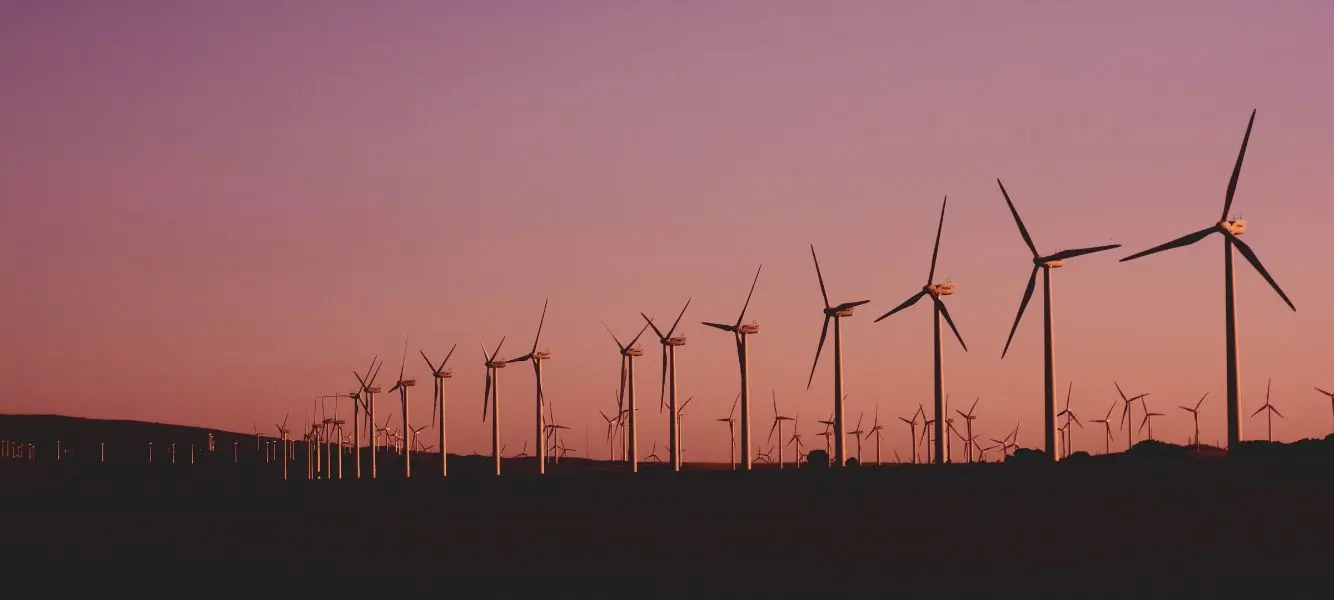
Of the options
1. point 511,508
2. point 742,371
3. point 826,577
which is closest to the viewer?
point 826,577

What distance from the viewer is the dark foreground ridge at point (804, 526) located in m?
52.3

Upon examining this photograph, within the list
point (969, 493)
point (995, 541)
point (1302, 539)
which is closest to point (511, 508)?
point (969, 493)

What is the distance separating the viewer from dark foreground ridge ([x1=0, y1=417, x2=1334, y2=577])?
52344 mm

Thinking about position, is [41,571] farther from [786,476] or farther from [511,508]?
[786,476]

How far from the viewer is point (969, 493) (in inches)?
3113

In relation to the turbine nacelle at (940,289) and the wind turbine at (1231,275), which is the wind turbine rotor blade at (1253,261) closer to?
the wind turbine at (1231,275)

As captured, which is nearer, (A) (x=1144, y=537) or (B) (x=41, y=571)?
(A) (x=1144, y=537)

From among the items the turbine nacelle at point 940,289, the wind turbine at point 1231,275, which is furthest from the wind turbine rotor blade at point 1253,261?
the turbine nacelle at point 940,289

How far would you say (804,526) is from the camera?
67.6 meters

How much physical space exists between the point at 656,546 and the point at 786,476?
3939 centimetres

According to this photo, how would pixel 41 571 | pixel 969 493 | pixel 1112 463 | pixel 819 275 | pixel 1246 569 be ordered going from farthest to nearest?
pixel 819 275 < pixel 1112 463 < pixel 969 493 < pixel 41 571 < pixel 1246 569

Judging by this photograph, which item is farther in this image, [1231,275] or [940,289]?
[940,289]

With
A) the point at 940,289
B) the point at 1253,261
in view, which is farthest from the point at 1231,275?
the point at 940,289

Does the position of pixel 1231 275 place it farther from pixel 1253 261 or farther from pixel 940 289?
pixel 940 289
